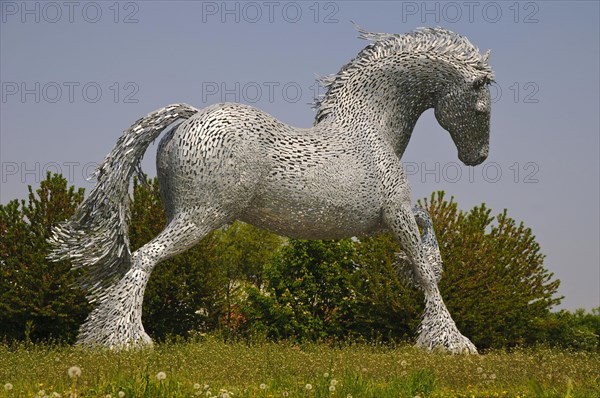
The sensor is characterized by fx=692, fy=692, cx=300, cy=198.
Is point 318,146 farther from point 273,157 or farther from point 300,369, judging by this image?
point 300,369

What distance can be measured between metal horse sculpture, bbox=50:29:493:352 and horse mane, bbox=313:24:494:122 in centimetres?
2

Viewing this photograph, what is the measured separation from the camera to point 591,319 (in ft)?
57.6

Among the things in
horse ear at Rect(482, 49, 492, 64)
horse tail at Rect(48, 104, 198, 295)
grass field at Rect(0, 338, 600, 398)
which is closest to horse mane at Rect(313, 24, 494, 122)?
horse ear at Rect(482, 49, 492, 64)

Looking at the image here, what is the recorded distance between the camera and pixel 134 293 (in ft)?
24.0

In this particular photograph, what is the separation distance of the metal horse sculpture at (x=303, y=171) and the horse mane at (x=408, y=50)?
0.05ft

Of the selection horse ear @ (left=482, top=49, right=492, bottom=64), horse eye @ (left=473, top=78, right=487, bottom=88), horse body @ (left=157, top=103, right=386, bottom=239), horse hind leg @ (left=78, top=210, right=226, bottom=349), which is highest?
horse ear @ (left=482, top=49, right=492, bottom=64)

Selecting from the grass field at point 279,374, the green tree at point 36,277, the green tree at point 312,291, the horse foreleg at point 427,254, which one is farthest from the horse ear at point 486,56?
the green tree at point 36,277

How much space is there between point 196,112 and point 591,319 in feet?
43.5

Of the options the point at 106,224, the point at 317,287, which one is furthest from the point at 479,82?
the point at 317,287

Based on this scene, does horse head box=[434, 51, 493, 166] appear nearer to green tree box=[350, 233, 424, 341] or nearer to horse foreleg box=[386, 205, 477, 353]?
horse foreleg box=[386, 205, 477, 353]

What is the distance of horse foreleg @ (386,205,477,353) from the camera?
849 cm

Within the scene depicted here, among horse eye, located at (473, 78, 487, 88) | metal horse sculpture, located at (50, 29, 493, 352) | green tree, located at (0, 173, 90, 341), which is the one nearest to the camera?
metal horse sculpture, located at (50, 29, 493, 352)

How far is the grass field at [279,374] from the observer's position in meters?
4.69

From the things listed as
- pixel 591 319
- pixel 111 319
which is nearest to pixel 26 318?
pixel 111 319
